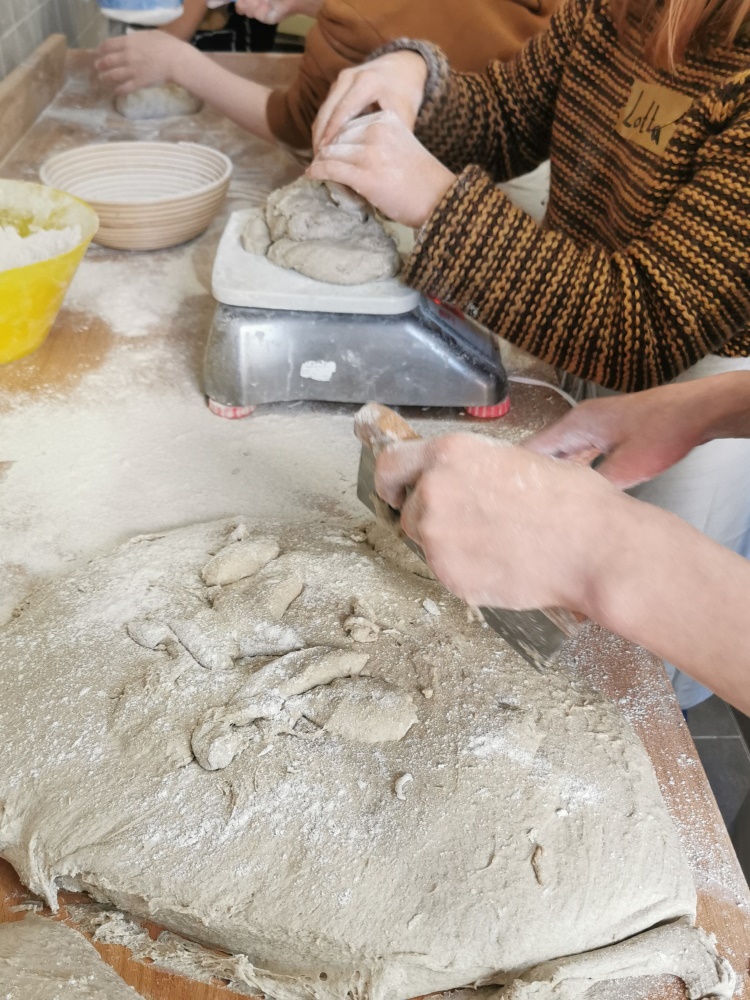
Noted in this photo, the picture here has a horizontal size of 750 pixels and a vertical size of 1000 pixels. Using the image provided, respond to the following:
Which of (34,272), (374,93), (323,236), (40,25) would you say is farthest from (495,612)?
(40,25)

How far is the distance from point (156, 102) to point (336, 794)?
2158 mm

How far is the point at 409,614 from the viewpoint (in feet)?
2.97

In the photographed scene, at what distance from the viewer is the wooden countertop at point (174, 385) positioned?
2.38 ft

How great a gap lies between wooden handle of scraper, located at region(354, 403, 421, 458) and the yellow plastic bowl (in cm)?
66

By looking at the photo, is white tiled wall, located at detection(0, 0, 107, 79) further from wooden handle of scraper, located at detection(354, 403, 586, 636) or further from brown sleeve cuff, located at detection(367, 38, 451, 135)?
wooden handle of scraper, located at detection(354, 403, 586, 636)

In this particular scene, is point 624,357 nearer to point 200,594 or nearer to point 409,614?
point 409,614

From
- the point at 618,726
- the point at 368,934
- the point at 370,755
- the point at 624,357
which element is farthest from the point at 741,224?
the point at 368,934

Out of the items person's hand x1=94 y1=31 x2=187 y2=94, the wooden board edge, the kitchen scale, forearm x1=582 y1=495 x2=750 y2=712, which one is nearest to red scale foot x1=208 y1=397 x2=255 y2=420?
the kitchen scale

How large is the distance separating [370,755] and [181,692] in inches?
7.8

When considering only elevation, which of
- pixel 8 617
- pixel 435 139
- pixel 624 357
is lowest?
pixel 8 617

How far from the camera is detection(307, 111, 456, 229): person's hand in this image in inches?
47.9

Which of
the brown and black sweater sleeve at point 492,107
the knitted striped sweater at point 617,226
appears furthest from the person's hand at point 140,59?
the knitted striped sweater at point 617,226

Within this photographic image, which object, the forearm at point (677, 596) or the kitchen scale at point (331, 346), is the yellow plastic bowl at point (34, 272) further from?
the forearm at point (677, 596)

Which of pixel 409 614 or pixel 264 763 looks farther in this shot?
pixel 409 614
